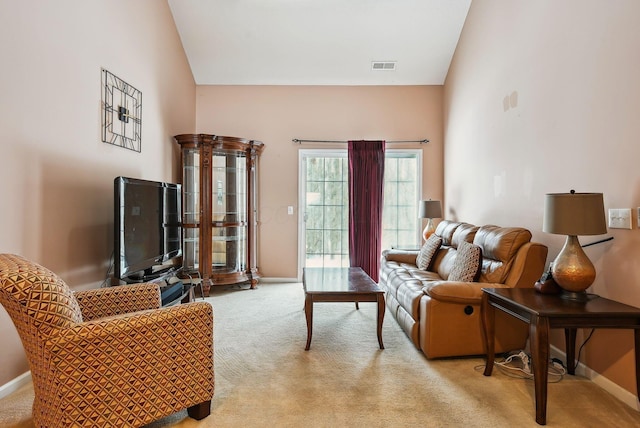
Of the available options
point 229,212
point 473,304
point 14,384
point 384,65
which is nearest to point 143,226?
point 14,384

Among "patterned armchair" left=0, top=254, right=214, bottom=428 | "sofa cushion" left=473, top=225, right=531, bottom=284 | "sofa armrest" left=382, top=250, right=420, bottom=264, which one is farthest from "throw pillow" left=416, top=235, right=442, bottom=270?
"patterned armchair" left=0, top=254, right=214, bottom=428

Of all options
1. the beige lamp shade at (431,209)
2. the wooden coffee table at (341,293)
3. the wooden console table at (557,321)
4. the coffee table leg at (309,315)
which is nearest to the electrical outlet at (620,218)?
the wooden console table at (557,321)

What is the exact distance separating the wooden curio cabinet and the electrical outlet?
3.77 metres

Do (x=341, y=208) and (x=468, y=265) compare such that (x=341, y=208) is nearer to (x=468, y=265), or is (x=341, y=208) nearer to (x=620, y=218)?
(x=468, y=265)

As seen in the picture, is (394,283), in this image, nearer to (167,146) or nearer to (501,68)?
(501,68)

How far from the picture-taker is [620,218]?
209 centimetres

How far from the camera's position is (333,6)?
4223 mm

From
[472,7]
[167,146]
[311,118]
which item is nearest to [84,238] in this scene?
[167,146]

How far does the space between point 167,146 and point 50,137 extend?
1.96m

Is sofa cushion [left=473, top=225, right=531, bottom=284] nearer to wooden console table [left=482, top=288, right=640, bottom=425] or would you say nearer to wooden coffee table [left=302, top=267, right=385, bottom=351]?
wooden console table [left=482, top=288, right=640, bottom=425]

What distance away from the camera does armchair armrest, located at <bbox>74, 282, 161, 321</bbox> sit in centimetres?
210

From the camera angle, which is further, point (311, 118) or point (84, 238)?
point (311, 118)

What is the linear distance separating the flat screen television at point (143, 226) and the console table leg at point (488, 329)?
255cm

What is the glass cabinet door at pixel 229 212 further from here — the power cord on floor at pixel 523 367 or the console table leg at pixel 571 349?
the console table leg at pixel 571 349
